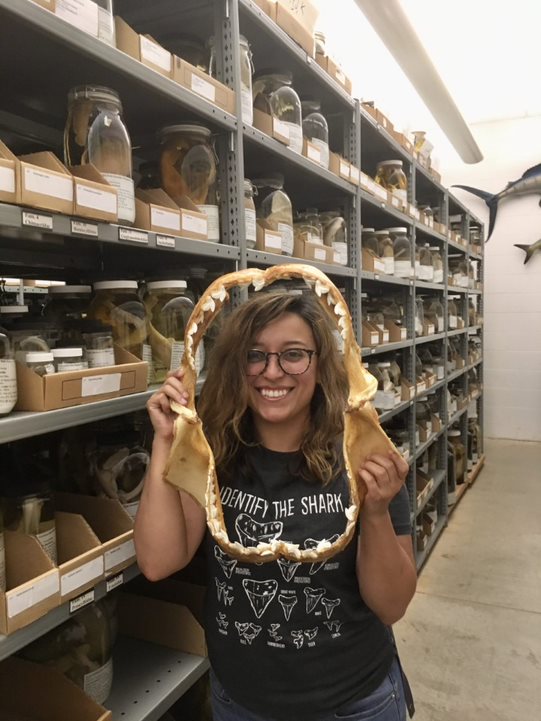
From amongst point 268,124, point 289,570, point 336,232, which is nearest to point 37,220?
point 289,570

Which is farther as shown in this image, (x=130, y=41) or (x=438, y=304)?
(x=438, y=304)

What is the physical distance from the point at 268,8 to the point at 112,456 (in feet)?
4.86

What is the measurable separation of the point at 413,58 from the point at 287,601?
336 centimetres

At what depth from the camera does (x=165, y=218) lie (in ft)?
4.64

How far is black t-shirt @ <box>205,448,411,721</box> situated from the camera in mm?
1127

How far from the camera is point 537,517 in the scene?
4414 millimetres

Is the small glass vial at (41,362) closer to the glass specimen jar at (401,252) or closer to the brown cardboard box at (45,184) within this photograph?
the brown cardboard box at (45,184)

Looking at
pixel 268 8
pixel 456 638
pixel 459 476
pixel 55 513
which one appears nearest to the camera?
pixel 55 513

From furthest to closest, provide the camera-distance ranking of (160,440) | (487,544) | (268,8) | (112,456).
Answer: (487,544) < (268,8) < (112,456) < (160,440)

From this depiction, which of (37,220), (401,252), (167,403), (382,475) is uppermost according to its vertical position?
(401,252)

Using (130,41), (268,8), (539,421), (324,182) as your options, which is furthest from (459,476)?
(130,41)

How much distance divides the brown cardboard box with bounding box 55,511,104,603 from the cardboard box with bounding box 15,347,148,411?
27cm

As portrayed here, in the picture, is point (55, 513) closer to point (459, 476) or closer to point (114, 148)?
point (114, 148)

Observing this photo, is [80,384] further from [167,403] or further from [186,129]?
[186,129]
